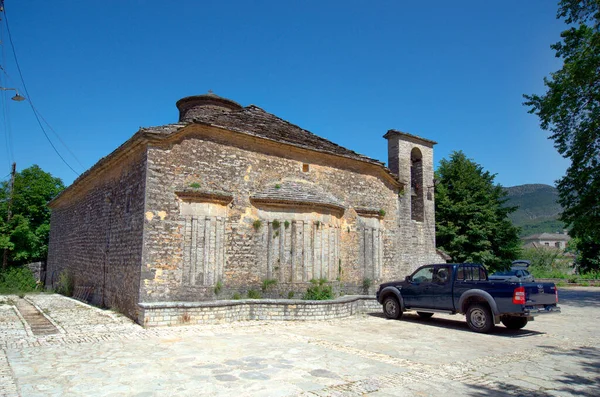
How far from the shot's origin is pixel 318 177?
1445 centimetres

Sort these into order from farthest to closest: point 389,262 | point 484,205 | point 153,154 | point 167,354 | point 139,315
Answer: point 484,205 < point 389,262 < point 153,154 < point 139,315 < point 167,354

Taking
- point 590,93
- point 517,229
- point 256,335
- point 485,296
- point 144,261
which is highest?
point 590,93

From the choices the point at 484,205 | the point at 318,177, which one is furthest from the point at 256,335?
the point at 484,205

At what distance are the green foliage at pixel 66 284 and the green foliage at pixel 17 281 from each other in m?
2.06

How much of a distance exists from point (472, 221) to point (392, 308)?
1587 centimetres

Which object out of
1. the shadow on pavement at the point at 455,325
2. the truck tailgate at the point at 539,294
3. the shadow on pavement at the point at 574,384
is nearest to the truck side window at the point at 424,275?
the shadow on pavement at the point at 455,325

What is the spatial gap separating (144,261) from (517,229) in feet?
81.9

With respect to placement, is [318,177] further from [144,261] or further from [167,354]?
[167,354]

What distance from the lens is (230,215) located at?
470 inches

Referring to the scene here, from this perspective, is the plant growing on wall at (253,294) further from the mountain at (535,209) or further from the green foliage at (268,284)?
the mountain at (535,209)

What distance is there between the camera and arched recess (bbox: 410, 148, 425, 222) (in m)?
18.2

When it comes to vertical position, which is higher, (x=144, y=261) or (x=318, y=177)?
(x=318, y=177)

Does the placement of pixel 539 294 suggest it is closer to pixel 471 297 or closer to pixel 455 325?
pixel 471 297

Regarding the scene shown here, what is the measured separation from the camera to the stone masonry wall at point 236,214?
35.1 feet
